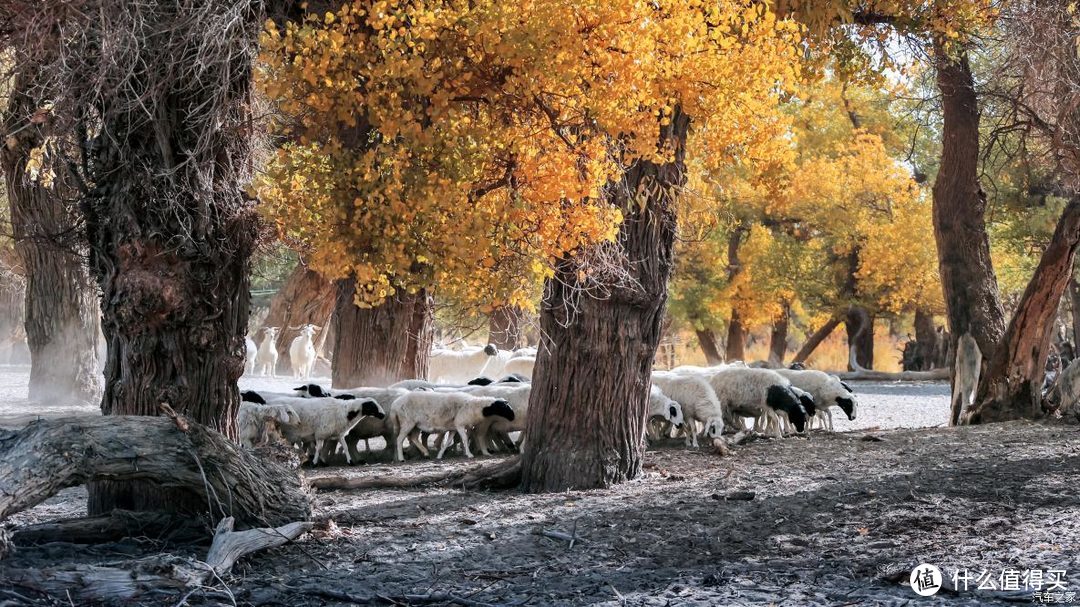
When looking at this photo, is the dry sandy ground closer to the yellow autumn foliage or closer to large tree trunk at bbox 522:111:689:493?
large tree trunk at bbox 522:111:689:493

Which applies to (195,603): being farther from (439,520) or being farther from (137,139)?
(137,139)

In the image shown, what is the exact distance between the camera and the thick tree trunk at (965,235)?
15.8 metres

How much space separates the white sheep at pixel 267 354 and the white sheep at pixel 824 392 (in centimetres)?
1309

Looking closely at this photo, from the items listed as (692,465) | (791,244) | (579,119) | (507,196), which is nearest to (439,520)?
(507,196)

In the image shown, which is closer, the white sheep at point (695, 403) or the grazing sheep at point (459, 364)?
the white sheep at point (695, 403)

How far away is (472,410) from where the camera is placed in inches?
533

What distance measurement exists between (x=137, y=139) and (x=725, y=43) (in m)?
4.18

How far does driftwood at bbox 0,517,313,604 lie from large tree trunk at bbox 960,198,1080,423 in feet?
38.4

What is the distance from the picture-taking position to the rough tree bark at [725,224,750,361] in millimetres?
34562

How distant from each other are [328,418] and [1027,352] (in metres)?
9.44

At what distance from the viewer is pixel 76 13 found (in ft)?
24.0

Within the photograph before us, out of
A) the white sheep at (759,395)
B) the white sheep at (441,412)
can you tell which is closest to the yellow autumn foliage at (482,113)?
the white sheep at (441,412)

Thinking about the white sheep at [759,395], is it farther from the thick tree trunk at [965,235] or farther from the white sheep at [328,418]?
the white sheep at [328,418]

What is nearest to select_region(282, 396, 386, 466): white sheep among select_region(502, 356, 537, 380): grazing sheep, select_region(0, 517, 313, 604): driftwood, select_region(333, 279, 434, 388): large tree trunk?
select_region(333, 279, 434, 388): large tree trunk
